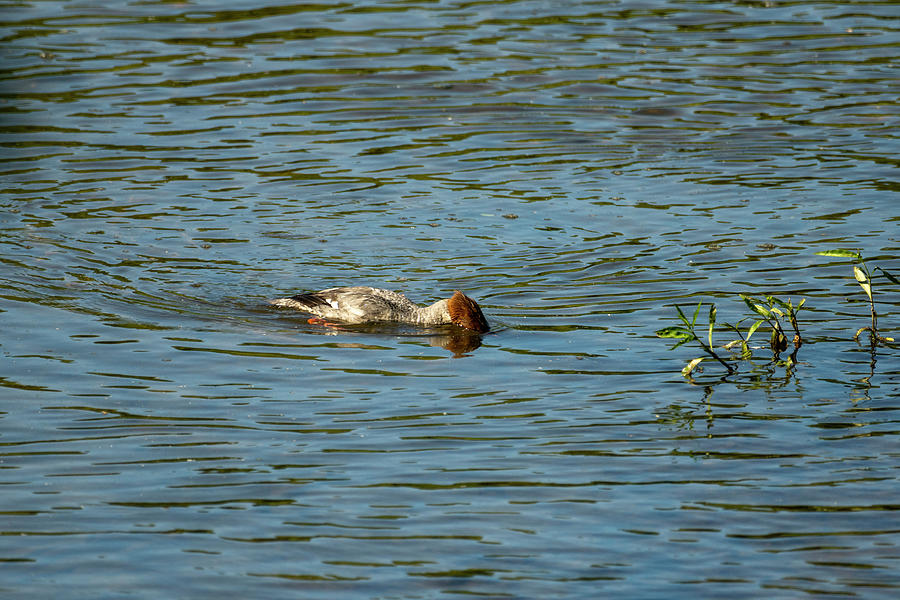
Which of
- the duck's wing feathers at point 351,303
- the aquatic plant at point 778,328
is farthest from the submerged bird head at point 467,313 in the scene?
the aquatic plant at point 778,328

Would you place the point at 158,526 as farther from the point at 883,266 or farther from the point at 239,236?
the point at 883,266

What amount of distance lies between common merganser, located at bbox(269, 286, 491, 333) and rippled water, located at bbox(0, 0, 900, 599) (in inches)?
6.9

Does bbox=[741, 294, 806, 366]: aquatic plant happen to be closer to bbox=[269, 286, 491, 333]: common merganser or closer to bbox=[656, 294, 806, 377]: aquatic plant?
bbox=[656, 294, 806, 377]: aquatic plant

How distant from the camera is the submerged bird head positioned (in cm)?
1123

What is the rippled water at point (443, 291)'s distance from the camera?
7.38 metres

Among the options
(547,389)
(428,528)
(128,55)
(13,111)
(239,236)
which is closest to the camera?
(428,528)

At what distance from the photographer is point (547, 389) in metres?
9.73

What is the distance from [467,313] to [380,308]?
0.85 meters

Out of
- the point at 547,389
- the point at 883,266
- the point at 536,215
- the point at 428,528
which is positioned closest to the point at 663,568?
the point at 428,528

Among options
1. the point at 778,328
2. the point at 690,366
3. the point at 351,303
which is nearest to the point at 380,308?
the point at 351,303

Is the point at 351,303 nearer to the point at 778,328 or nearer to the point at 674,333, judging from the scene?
the point at 674,333

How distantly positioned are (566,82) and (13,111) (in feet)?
25.5

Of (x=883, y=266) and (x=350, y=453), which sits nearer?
(x=350, y=453)

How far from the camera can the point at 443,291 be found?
12.5 m
